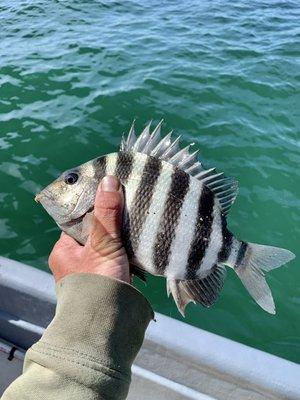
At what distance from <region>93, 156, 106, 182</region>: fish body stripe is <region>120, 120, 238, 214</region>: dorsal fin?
0.12 metres

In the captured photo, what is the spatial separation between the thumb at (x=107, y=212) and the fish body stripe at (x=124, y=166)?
69mm

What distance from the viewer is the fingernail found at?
1980 millimetres

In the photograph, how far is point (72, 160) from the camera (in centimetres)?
568

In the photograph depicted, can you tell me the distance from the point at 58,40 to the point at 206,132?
14.4ft

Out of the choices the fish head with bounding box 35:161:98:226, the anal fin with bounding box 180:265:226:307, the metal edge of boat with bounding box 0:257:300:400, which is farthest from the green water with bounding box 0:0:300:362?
the fish head with bounding box 35:161:98:226

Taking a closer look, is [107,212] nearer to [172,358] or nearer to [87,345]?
[87,345]

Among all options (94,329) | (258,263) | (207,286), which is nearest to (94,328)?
(94,329)

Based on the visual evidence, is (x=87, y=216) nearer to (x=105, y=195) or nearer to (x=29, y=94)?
(x=105, y=195)

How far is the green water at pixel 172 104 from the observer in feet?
14.5

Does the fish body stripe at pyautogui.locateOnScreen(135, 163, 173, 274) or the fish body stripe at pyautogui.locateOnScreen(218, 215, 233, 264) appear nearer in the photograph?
the fish body stripe at pyautogui.locateOnScreen(135, 163, 173, 274)

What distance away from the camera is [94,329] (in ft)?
5.41

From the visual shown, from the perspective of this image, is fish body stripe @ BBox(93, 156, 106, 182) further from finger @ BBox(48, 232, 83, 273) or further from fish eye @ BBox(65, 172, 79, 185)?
finger @ BBox(48, 232, 83, 273)

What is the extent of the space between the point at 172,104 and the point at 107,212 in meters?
5.03

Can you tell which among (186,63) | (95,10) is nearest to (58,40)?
(95,10)
